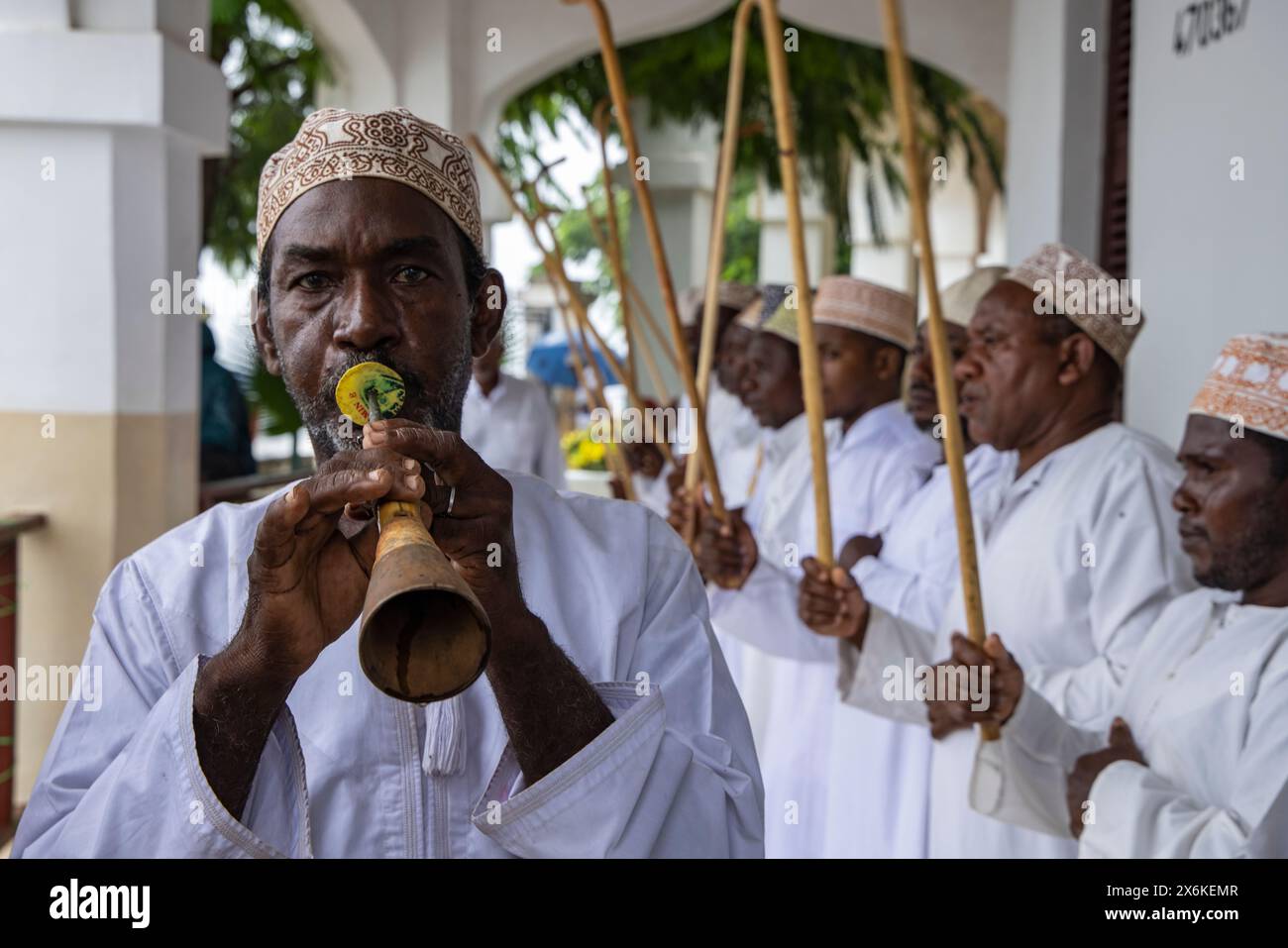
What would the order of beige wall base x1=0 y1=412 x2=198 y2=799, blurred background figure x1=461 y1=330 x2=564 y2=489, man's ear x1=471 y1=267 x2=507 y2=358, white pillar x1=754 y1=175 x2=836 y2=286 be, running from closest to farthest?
1. man's ear x1=471 y1=267 x2=507 y2=358
2. beige wall base x1=0 y1=412 x2=198 y2=799
3. blurred background figure x1=461 y1=330 x2=564 y2=489
4. white pillar x1=754 y1=175 x2=836 y2=286

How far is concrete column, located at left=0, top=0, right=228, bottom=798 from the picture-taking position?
4289 millimetres

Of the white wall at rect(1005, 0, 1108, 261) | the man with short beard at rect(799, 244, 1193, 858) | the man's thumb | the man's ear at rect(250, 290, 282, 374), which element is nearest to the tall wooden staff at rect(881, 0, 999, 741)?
the man's thumb

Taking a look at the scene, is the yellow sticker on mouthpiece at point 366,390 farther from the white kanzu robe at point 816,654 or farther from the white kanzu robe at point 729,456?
the white kanzu robe at point 729,456

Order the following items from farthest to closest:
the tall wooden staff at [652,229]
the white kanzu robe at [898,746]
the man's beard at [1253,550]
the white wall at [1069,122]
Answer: the white wall at [1069,122] → the white kanzu robe at [898,746] → the tall wooden staff at [652,229] → the man's beard at [1253,550]

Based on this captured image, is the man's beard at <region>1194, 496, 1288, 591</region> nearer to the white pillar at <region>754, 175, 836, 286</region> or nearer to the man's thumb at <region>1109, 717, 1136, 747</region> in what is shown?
the man's thumb at <region>1109, 717, 1136, 747</region>

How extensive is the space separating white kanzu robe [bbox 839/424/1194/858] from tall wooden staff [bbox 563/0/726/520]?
0.56 metres

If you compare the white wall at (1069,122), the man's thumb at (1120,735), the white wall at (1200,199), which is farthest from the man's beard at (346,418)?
the white wall at (1069,122)

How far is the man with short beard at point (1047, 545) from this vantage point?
286 cm

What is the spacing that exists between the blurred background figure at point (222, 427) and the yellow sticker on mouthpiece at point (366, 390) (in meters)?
5.01
